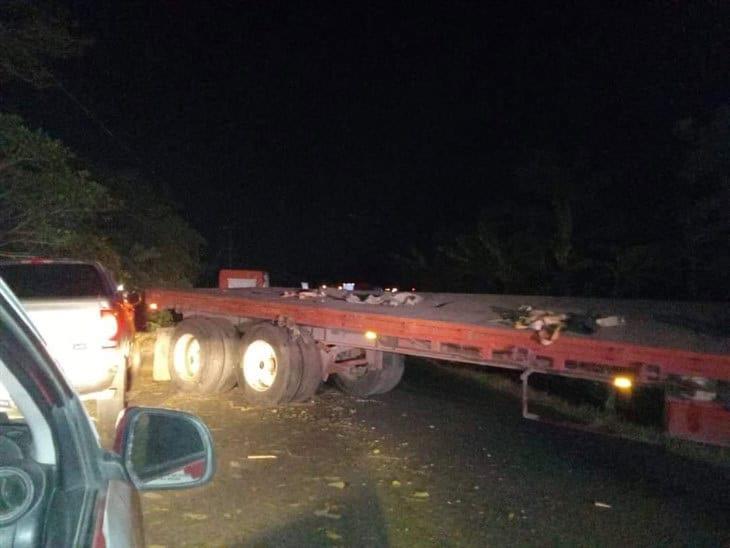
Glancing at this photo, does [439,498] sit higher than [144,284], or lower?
lower

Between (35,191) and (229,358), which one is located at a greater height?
(35,191)

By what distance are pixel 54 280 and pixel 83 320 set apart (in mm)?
1713

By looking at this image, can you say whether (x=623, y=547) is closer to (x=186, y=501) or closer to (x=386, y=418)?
(x=186, y=501)

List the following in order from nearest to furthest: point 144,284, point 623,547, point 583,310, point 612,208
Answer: point 623,547
point 583,310
point 612,208
point 144,284

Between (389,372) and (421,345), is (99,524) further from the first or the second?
(389,372)

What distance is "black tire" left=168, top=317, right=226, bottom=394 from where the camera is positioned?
1176 cm

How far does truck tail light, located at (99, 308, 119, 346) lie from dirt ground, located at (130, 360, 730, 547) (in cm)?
158

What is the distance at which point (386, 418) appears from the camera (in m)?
10.5

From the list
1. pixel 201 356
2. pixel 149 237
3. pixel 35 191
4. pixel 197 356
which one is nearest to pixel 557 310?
pixel 201 356

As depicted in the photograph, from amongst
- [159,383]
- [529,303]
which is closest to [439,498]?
[529,303]

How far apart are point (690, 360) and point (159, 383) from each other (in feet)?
27.7

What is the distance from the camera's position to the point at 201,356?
11883 millimetres

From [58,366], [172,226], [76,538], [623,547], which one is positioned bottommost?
[623,547]

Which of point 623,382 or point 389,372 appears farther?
point 389,372
